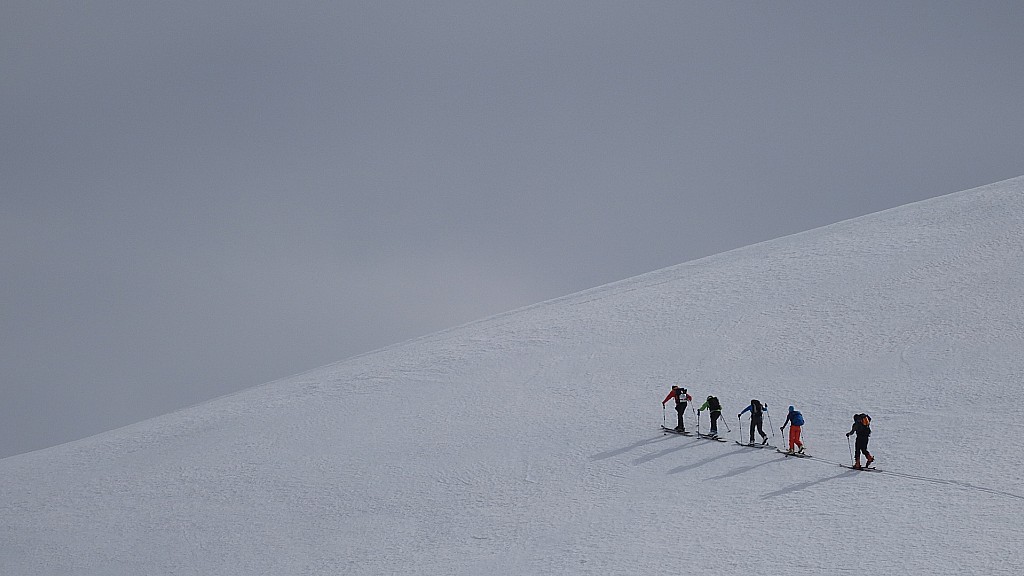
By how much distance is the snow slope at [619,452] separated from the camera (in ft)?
44.0

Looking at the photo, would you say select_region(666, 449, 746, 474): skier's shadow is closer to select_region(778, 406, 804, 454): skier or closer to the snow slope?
the snow slope

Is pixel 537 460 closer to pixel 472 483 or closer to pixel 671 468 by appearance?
pixel 472 483

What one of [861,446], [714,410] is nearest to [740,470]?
[861,446]

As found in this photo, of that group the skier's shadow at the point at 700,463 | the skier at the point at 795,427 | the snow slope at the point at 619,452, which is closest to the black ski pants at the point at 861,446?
the snow slope at the point at 619,452

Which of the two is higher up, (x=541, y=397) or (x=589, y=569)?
(x=541, y=397)

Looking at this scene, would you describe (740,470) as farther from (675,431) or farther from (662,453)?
(675,431)

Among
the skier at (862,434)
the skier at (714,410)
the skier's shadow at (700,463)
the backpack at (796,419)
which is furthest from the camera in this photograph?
the skier at (714,410)

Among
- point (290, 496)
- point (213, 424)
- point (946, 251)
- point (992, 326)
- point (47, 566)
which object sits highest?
point (946, 251)

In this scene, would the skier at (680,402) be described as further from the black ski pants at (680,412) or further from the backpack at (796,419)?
the backpack at (796,419)

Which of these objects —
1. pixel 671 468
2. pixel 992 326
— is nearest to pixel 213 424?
pixel 671 468

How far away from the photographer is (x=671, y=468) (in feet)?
52.6

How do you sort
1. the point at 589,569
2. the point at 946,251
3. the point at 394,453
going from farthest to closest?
the point at 946,251
the point at 394,453
the point at 589,569

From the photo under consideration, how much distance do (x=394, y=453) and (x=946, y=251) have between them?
17195 mm

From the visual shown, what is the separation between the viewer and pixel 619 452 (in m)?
17.2
